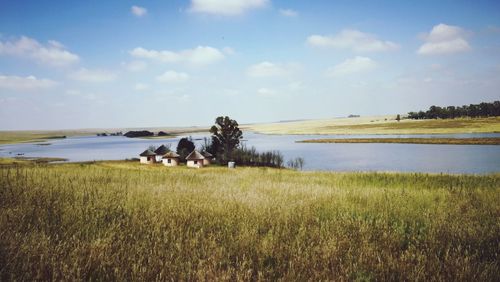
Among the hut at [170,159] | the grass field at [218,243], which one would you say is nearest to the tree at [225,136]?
the hut at [170,159]

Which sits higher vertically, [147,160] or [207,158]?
[147,160]

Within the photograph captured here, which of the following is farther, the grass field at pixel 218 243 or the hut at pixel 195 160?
the hut at pixel 195 160

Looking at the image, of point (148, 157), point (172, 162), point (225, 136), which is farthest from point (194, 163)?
point (225, 136)

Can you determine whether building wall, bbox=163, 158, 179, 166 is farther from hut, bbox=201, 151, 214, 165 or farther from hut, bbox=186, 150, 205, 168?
hut, bbox=201, 151, 214, 165

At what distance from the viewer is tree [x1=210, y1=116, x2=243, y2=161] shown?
95.9 m

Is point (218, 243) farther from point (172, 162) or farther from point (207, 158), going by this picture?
point (207, 158)

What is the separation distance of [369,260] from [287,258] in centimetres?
97

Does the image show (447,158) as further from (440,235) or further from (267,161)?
(440,235)

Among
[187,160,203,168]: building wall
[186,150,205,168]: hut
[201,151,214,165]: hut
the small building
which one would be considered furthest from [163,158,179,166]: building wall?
[201,151,214,165]: hut

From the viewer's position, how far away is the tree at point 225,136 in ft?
315

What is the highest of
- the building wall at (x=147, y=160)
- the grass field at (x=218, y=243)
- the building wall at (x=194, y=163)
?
the grass field at (x=218, y=243)

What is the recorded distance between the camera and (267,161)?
89.7 m

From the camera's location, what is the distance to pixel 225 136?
9800 centimetres

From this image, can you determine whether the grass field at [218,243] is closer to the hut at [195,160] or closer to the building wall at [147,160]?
the hut at [195,160]
